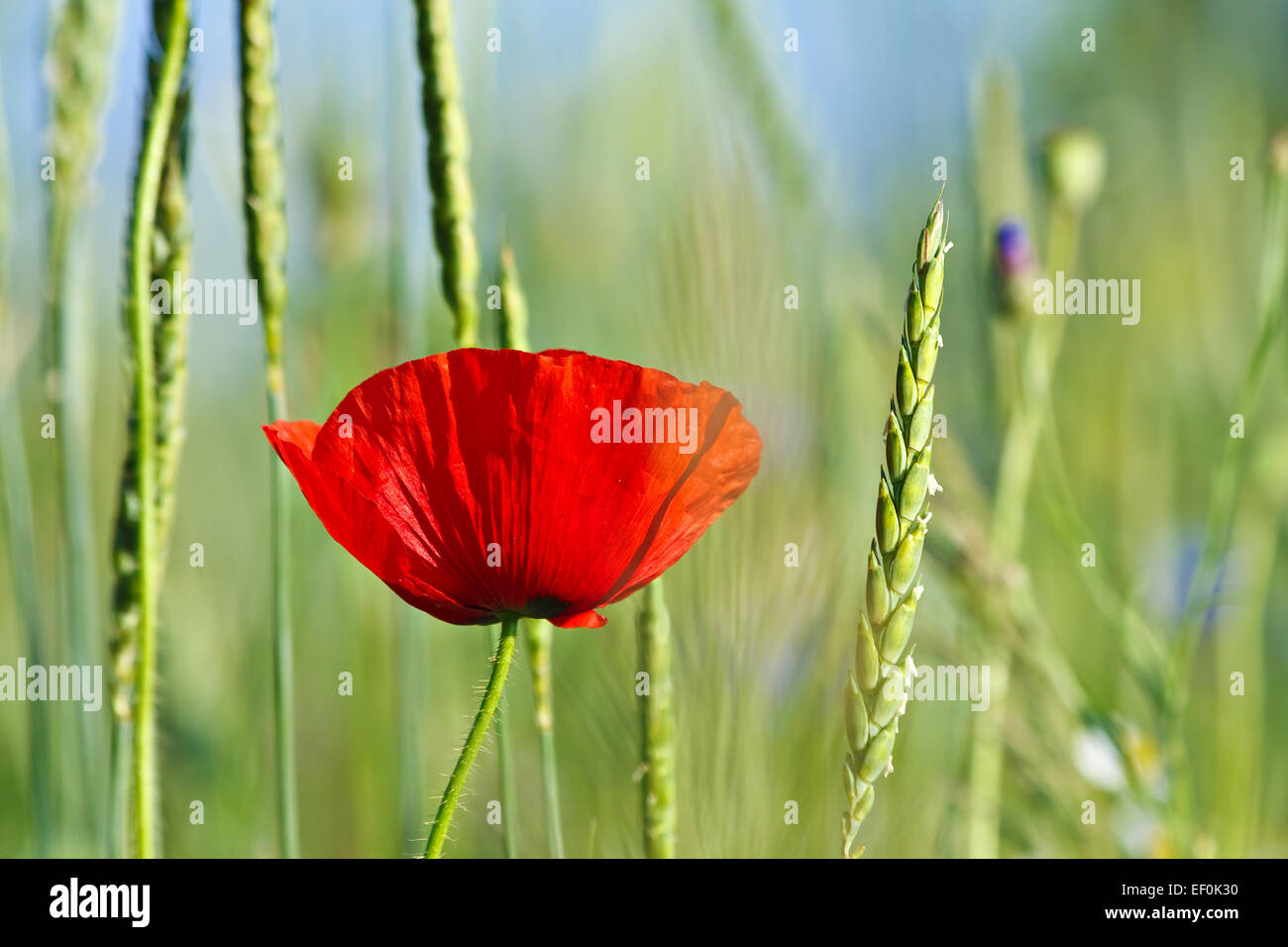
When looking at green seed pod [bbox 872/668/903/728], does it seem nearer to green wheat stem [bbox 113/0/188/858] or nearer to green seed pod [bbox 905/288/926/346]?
green seed pod [bbox 905/288/926/346]

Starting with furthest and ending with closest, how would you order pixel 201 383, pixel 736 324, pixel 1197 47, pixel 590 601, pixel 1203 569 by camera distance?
pixel 1197 47, pixel 201 383, pixel 1203 569, pixel 736 324, pixel 590 601

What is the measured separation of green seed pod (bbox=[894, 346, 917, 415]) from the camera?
0.20 m

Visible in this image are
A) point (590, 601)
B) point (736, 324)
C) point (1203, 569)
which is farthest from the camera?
point (1203, 569)

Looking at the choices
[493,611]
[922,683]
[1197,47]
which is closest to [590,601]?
[493,611]

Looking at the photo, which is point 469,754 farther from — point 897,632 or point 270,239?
point 270,239

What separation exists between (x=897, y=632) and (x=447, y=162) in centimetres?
19

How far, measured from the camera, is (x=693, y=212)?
385mm

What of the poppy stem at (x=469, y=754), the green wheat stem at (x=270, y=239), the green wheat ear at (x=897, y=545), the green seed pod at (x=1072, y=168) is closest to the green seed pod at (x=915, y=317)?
the green wheat ear at (x=897, y=545)

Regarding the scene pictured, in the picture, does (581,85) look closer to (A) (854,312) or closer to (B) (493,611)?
(A) (854,312)

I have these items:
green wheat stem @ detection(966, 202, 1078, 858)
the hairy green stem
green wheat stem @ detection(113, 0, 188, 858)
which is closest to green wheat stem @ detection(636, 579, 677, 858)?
the hairy green stem

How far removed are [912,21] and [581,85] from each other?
0.27 meters

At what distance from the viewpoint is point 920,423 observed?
21cm

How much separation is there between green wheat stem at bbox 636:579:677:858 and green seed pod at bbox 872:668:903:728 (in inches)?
3.4

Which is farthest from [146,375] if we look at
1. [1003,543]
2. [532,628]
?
[1003,543]
